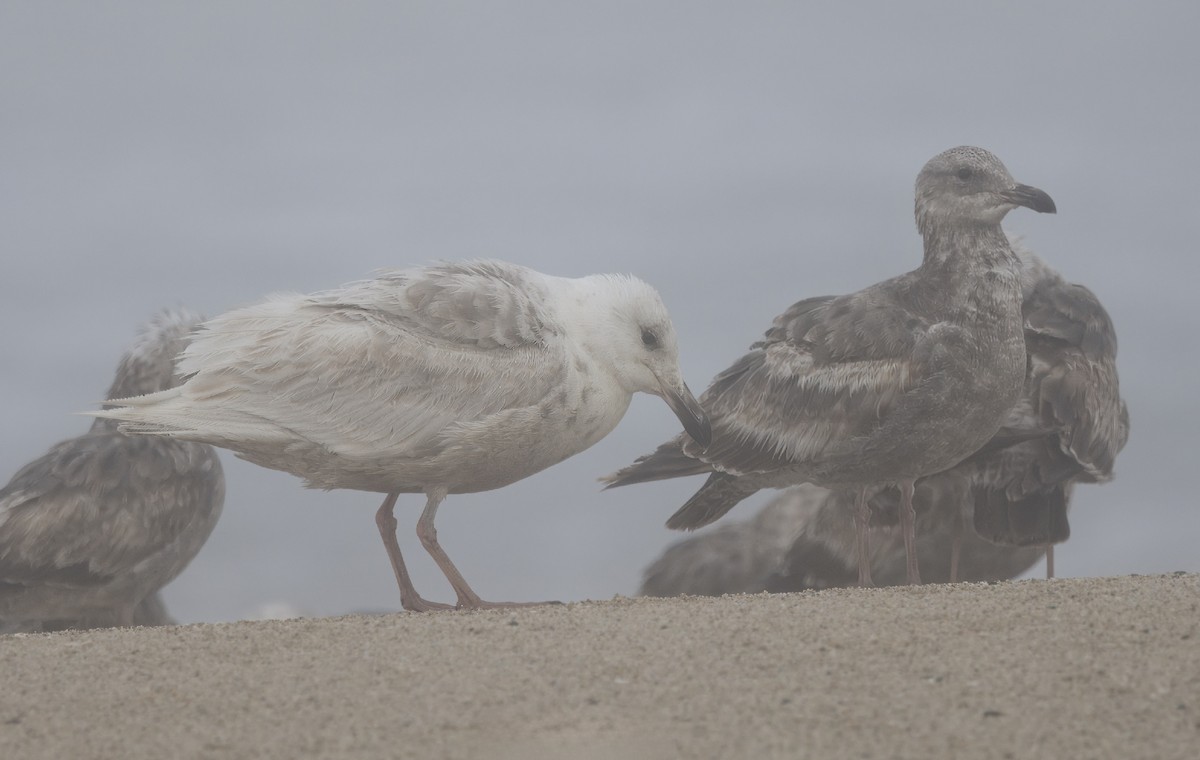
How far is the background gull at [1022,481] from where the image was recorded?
9508mm

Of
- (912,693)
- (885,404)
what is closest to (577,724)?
(912,693)

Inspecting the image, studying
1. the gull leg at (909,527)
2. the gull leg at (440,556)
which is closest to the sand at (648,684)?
the gull leg at (440,556)

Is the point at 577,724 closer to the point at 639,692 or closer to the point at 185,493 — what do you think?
the point at 639,692

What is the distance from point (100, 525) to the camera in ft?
32.4

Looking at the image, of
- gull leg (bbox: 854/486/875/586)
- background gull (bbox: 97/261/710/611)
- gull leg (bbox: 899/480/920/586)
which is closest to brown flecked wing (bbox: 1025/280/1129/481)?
gull leg (bbox: 899/480/920/586)

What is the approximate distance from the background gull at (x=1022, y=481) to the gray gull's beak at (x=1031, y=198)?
1.54 meters

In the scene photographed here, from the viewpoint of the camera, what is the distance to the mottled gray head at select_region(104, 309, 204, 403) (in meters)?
11.3

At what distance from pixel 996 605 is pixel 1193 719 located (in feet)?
5.37

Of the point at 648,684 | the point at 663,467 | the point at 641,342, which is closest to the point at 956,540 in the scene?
the point at 663,467

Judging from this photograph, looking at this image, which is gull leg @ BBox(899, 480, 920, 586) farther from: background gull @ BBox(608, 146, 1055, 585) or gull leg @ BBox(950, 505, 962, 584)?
gull leg @ BBox(950, 505, 962, 584)

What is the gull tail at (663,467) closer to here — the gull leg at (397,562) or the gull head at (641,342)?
the gull head at (641,342)

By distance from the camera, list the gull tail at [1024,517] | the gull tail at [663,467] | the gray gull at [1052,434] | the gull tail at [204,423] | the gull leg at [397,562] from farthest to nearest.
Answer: the gull tail at [1024,517] → the gray gull at [1052,434] → the gull tail at [663,467] → the gull leg at [397,562] → the gull tail at [204,423]

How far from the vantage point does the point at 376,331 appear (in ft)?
22.4

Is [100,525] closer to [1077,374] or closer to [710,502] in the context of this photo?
[710,502]
